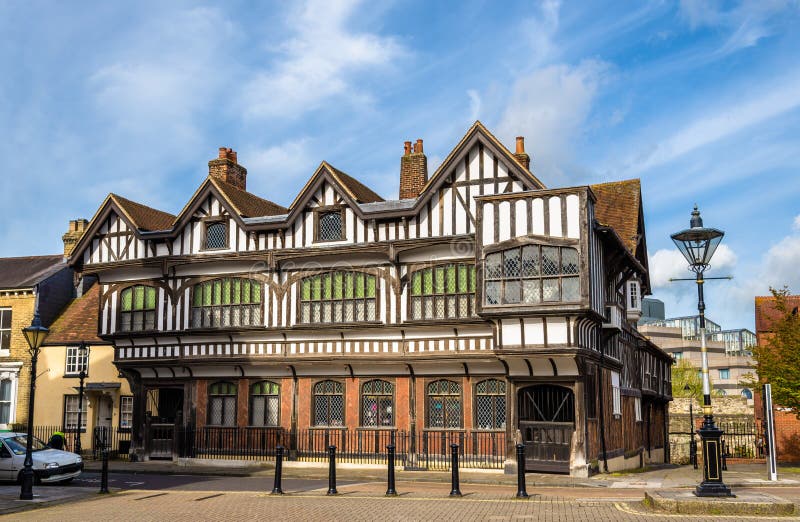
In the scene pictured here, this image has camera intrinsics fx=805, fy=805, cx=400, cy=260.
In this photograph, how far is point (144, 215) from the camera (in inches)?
1144

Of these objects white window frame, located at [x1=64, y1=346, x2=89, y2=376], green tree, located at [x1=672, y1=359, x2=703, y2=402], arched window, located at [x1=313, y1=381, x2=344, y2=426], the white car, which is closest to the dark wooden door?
arched window, located at [x1=313, y1=381, x2=344, y2=426]

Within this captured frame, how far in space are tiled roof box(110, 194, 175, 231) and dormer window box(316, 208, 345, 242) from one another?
6.63 m

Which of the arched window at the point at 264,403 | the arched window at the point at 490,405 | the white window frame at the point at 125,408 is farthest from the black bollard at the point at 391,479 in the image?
the white window frame at the point at 125,408

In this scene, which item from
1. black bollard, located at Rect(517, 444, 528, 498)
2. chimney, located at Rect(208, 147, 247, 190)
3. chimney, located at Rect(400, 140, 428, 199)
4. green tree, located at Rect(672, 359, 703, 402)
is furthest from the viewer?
green tree, located at Rect(672, 359, 703, 402)

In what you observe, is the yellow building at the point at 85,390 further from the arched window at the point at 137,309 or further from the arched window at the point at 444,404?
the arched window at the point at 444,404

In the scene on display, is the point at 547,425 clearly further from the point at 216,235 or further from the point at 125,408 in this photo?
the point at 125,408

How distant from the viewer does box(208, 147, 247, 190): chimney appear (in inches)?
1177

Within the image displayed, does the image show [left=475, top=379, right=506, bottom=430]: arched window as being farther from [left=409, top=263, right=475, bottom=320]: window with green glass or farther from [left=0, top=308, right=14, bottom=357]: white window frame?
[left=0, top=308, right=14, bottom=357]: white window frame

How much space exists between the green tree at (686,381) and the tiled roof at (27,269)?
48.8 m

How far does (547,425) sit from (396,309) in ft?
18.5

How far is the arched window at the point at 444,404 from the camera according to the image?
2423 cm

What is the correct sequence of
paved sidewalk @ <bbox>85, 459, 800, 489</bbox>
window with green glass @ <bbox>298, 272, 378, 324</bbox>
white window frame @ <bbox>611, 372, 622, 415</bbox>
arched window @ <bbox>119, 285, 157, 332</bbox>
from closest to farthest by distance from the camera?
paved sidewalk @ <bbox>85, 459, 800, 489</bbox>
window with green glass @ <bbox>298, 272, 378, 324</bbox>
white window frame @ <bbox>611, 372, 622, 415</bbox>
arched window @ <bbox>119, 285, 157, 332</bbox>

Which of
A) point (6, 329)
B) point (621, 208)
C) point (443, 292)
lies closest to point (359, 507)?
point (443, 292)

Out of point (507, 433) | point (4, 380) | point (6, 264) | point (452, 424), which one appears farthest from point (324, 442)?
point (6, 264)
